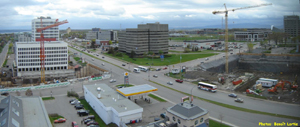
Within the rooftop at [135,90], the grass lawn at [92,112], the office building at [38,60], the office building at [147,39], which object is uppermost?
the office building at [147,39]

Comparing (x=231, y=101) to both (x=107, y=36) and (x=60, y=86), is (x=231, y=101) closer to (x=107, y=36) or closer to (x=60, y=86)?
(x=60, y=86)

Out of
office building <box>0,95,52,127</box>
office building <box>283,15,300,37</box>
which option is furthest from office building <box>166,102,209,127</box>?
office building <box>283,15,300,37</box>

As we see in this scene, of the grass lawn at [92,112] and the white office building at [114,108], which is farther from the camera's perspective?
the grass lawn at [92,112]

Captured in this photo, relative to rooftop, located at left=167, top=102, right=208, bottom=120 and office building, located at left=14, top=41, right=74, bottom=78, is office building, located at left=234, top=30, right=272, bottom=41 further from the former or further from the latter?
rooftop, located at left=167, top=102, right=208, bottom=120

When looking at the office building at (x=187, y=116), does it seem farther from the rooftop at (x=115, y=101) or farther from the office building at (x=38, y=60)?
the office building at (x=38, y=60)

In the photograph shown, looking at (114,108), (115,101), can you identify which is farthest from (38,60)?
(114,108)

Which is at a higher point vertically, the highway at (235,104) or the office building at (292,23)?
the office building at (292,23)

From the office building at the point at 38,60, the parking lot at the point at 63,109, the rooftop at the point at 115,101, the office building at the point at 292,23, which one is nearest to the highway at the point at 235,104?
the parking lot at the point at 63,109
